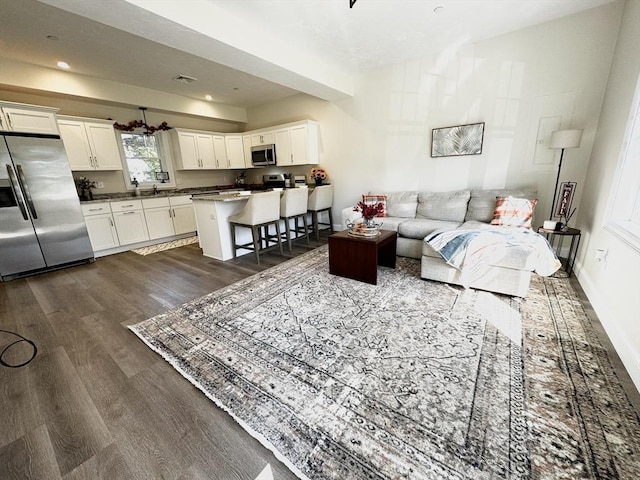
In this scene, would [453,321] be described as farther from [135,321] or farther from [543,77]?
[543,77]

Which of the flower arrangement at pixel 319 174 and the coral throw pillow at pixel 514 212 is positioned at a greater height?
the flower arrangement at pixel 319 174

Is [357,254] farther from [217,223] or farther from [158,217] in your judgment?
[158,217]

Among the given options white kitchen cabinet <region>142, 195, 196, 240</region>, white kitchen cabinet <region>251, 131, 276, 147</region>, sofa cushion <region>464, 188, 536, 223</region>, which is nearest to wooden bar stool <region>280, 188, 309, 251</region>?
white kitchen cabinet <region>251, 131, 276, 147</region>

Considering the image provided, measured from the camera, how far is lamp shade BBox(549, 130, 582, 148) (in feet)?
9.02

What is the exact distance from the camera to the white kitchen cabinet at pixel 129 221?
14.0 ft

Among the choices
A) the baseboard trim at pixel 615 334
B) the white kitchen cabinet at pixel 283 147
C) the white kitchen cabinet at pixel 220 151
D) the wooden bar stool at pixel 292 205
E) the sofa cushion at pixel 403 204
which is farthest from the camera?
the white kitchen cabinet at pixel 220 151

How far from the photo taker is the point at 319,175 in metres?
5.11

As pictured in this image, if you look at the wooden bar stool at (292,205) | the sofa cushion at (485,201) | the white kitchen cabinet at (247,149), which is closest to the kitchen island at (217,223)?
the wooden bar stool at (292,205)

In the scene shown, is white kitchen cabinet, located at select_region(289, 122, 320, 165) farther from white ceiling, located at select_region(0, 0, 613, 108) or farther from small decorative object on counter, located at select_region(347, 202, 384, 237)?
small decorative object on counter, located at select_region(347, 202, 384, 237)

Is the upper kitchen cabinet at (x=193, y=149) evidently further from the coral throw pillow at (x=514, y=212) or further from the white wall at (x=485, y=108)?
the coral throw pillow at (x=514, y=212)

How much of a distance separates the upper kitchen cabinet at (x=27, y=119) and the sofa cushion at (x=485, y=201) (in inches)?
229

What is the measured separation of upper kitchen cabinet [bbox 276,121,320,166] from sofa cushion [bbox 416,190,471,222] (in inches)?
92.2

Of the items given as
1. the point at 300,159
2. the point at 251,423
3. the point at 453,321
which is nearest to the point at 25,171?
the point at 300,159

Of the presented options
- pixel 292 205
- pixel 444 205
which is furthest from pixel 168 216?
A: pixel 444 205
